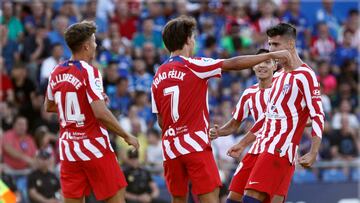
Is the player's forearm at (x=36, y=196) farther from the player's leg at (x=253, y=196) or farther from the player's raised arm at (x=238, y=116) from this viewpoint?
the player's leg at (x=253, y=196)

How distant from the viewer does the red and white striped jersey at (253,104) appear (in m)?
11.3

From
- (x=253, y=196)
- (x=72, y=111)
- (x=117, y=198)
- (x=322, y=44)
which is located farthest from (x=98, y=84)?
(x=322, y=44)

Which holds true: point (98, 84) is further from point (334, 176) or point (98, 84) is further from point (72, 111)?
point (334, 176)

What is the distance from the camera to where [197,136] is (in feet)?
33.4

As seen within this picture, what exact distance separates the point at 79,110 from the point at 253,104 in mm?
2297

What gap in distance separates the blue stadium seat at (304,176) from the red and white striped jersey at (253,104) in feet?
20.0

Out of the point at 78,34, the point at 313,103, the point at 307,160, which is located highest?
the point at 78,34

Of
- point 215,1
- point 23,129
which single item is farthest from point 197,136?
point 215,1

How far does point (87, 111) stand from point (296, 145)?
2353 mm

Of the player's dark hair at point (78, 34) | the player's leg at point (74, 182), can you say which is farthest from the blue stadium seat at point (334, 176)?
the player's dark hair at point (78, 34)

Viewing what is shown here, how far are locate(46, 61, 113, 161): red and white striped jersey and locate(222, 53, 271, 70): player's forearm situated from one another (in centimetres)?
143

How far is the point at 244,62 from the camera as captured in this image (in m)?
9.95

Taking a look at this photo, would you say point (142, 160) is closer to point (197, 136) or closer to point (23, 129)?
point (23, 129)

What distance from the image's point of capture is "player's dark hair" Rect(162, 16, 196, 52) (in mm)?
10234
